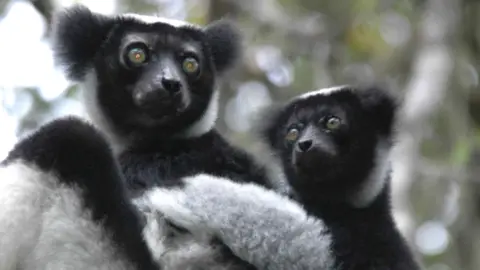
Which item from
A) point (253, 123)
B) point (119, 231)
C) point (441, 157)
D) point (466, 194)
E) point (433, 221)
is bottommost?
point (119, 231)

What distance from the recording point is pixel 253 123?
4.31m

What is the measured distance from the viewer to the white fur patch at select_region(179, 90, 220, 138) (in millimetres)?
Answer: 3719

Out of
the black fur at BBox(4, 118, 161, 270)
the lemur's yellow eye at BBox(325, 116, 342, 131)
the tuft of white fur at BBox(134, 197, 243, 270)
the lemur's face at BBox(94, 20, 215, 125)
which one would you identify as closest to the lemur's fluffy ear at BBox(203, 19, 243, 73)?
the lemur's face at BBox(94, 20, 215, 125)

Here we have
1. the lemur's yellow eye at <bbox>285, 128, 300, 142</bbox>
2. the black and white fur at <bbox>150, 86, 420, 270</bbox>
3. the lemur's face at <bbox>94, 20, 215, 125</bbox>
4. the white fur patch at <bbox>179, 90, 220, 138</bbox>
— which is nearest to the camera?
the black and white fur at <bbox>150, 86, 420, 270</bbox>

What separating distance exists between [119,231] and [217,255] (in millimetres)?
465

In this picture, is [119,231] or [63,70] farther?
[63,70]

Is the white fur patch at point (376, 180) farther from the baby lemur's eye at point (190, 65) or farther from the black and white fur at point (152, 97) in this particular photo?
the baby lemur's eye at point (190, 65)

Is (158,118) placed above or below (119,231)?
above

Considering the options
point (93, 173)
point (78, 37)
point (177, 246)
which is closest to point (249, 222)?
point (177, 246)

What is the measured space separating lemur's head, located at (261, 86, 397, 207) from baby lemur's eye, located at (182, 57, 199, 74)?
0.58m

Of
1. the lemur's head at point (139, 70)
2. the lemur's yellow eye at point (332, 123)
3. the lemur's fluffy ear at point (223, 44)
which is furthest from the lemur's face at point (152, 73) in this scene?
the lemur's yellow eye at point (332, 123)

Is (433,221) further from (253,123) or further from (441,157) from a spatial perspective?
(253,123)

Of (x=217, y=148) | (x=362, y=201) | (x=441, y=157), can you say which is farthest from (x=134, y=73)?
(x=441, y=157)

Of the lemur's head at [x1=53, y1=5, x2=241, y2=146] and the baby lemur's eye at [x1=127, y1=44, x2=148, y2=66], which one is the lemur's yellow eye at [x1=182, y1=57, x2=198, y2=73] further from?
the baby lemur's eye at [x1=127, y1=44, x2=148, y2=66]
